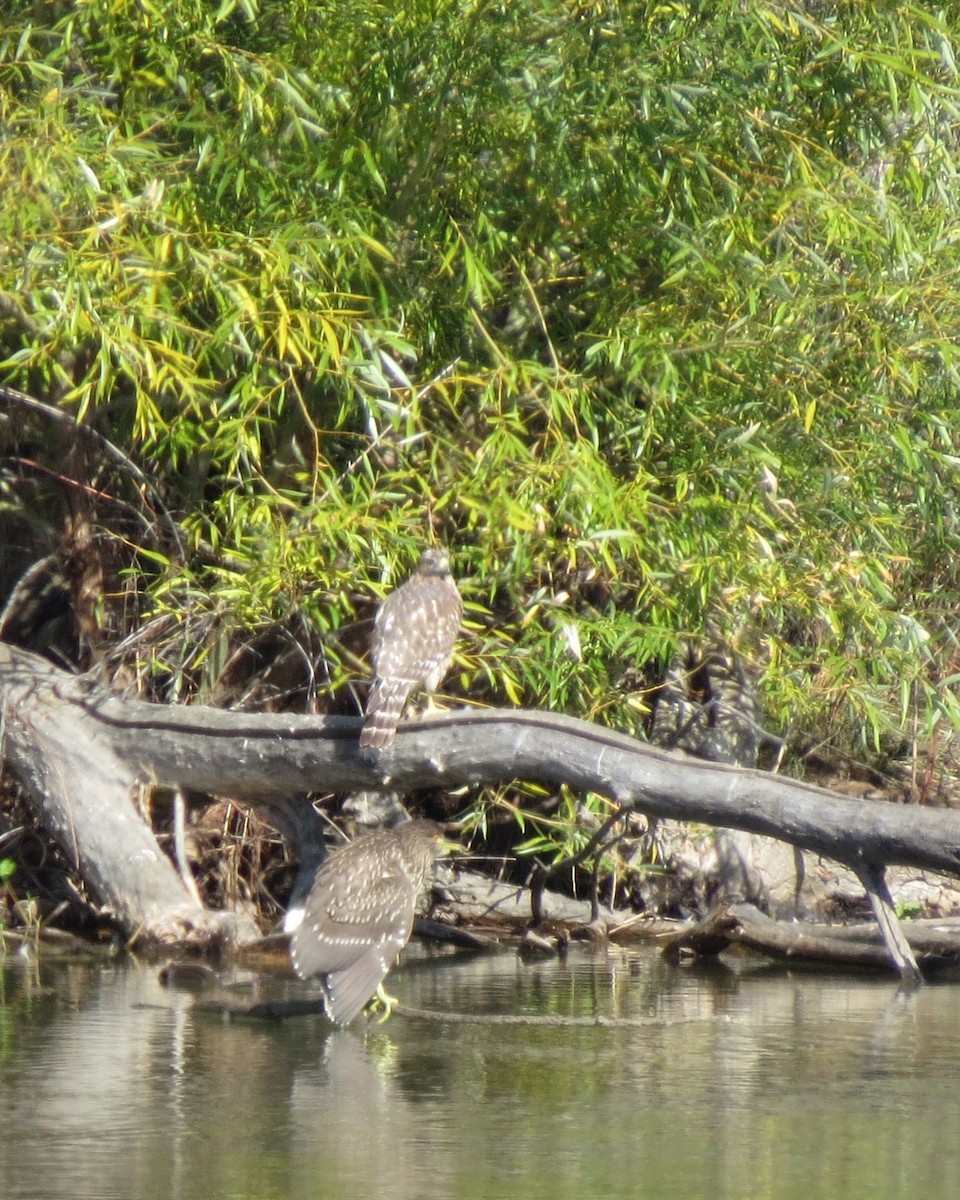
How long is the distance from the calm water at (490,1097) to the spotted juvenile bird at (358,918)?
0.17m

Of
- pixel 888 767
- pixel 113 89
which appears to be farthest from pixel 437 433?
pixel 888 767

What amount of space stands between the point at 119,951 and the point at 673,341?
11.1ft

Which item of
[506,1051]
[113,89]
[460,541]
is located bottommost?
[506,1051]

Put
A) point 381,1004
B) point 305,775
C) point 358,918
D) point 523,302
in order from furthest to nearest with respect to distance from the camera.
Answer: point 523,302 → point 305,775 → point 381,1004 → point 358,918

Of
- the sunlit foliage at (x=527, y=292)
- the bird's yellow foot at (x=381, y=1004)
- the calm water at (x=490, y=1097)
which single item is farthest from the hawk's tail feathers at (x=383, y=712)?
the calm water at (x=490, y=1097)

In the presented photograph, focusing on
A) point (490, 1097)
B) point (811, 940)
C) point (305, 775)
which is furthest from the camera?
point (811, 940)

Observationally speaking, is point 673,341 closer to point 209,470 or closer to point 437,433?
point 437,433

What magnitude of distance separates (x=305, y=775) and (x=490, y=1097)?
2166 millimetres

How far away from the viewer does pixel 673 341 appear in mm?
7391

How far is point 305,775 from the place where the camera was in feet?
23.2

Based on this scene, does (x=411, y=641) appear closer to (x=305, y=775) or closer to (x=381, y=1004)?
(x=305, y=775)

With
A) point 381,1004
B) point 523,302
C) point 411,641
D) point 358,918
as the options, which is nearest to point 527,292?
point 523,302

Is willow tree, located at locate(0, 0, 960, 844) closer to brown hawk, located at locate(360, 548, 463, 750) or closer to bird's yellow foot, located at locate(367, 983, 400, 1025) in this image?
brown hawk, located at locate(360, 548, 463, 750)

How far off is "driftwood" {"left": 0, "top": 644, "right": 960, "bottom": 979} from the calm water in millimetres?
542
